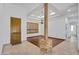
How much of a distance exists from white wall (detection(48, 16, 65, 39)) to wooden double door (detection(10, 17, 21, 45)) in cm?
65

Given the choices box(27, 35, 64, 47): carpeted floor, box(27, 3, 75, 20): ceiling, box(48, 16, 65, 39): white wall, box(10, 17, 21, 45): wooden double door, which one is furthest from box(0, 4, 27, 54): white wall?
box(48, 16, 65, 39): white wall

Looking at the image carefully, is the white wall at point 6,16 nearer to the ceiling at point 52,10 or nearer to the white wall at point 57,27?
the ceiling at point 52,10

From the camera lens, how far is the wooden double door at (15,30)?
7.79 feet

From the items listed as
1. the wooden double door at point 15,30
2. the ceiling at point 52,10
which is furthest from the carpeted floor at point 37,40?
the ceiling at point 52,10

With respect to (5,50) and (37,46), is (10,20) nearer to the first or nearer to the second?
(5,50)

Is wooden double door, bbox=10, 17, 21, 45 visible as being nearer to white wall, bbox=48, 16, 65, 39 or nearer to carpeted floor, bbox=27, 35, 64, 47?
carpeted floor, bbox=27, 35, 64, 47

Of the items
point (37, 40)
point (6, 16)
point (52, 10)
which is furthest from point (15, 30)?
point (52, 10)

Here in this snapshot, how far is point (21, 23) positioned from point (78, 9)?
1193 millimetres

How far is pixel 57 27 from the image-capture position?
7.89 feet

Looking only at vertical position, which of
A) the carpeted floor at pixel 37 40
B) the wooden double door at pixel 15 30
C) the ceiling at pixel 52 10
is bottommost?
the carpeted floor at pixel 37 40

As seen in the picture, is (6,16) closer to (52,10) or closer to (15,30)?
(15,30)

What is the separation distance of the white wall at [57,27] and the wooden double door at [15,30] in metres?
0.65

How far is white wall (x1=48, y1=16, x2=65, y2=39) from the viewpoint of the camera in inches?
93.4

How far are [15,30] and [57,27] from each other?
879 millimetres
